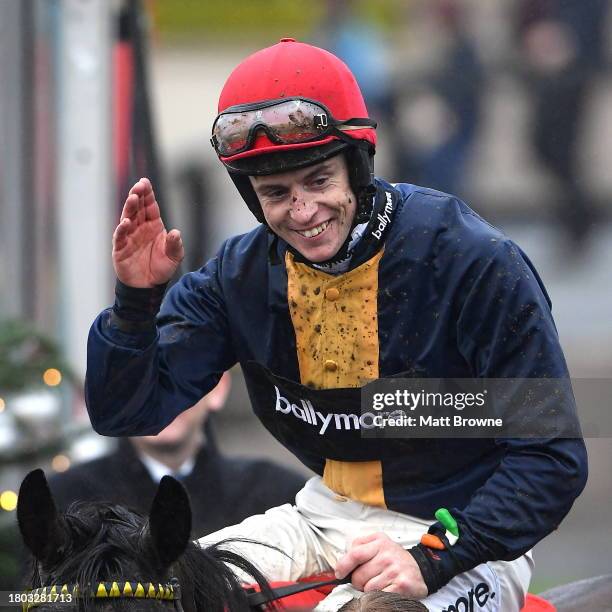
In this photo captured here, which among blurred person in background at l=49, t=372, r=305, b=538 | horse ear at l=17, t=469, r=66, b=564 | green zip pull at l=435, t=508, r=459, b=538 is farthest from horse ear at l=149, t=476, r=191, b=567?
blurred person in background at l=49, t=372, r=305, b=538

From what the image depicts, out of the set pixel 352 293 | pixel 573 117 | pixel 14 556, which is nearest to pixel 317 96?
pixel 352 293

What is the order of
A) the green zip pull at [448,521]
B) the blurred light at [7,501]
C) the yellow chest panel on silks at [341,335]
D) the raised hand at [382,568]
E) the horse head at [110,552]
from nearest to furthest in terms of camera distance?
the horse head at [110,552]
the raised hand at [382,568]
the green zip pull at [448,521]
the yellow chest panel on silks at [341,335]
the blurred light at [7,501]

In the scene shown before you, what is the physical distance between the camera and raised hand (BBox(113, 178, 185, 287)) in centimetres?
271

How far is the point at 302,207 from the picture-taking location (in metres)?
2.65

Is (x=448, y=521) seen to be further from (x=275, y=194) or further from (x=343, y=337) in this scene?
(x=275, y=194)

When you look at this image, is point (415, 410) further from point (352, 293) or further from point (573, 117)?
point (573, 117)

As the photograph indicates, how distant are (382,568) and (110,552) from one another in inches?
22.7

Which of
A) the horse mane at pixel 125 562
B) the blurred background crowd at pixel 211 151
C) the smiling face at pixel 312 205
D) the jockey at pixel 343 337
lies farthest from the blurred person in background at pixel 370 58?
the horse mane at pixel 125 562

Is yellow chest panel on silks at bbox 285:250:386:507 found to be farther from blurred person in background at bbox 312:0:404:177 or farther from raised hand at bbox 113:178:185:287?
blurred person in background at bbox 312:0:404:177

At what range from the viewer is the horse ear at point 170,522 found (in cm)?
209

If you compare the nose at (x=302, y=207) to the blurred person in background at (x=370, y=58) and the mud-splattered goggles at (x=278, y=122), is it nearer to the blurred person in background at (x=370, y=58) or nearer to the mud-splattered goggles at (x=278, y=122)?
the mud-splattered goggles at (x=278, y=122)

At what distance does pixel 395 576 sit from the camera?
8.04 feet

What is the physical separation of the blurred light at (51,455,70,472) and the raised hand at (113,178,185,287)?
8.18 feet

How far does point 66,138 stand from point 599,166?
2.46 meters
